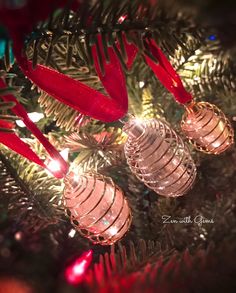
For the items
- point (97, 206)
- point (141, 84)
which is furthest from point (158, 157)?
point (141, 84)

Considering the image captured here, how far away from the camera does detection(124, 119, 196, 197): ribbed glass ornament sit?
559 mm

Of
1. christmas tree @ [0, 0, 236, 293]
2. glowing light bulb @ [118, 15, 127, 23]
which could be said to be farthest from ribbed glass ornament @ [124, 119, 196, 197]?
glowing light bulb @ [118, 15, 127, 23]

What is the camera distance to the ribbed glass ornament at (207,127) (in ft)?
2.08

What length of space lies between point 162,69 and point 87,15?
0.50ft

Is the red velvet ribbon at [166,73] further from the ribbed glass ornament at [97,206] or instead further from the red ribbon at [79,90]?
the ribbed glass ornament at [97,206]

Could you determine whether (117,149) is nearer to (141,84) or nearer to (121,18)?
(141,84)

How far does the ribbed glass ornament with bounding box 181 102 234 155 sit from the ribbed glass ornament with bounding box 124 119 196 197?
0.22ft

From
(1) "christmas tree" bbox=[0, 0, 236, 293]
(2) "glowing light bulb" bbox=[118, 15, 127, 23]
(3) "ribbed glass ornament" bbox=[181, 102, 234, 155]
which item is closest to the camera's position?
(1) "christmas tree" bbox=[0, 0, 236, 293]

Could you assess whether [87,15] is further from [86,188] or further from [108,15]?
[86,188]

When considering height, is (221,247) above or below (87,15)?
below

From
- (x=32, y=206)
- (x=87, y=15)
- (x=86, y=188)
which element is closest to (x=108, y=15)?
(x=87, y=15)

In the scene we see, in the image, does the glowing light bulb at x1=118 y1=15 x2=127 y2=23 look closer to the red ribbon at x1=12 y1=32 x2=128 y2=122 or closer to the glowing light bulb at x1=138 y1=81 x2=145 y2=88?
the red ribbon at x1=12 y1=32 x2=128 y2=122

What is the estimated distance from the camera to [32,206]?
661mm

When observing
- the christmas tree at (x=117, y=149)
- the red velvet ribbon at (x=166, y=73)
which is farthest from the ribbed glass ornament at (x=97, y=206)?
the red velvet ribbon at (x=166, y=73)
